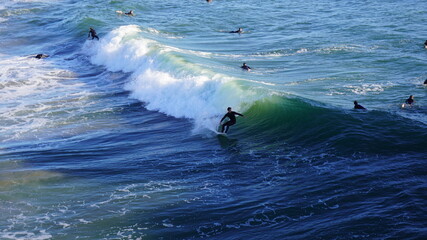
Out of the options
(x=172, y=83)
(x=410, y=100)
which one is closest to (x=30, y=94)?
(x=172, y=83)


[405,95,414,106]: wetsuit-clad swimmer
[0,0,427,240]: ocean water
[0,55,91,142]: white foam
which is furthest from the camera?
[0,55,91,142]: white foam

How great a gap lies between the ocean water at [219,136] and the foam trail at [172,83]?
9cm

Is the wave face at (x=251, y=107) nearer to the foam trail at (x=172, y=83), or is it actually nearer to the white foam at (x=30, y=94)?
the foam trail at (x=172, y=83)

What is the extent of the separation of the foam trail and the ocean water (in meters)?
0.09

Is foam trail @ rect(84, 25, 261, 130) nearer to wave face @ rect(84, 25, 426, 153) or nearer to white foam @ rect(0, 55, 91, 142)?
wave face @ rect(84, 25, 426, 153)

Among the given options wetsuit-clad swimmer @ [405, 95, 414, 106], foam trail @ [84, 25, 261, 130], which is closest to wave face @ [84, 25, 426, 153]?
foam trail @ [84, 25, 261, 130]

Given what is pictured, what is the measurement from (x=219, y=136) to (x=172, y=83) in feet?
21.7

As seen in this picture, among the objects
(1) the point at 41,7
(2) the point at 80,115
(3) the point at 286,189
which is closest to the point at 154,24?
(1) the point at 41,7

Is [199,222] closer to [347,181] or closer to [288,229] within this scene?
[288,229]

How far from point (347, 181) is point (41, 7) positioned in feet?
145

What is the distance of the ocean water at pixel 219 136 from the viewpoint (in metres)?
14.6

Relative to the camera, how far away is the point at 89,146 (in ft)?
67.4

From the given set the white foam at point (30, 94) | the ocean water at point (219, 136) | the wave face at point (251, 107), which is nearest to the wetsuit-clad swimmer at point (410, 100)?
the ocean water at point (219, 136)

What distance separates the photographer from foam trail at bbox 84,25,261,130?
Answer: 2350cm
